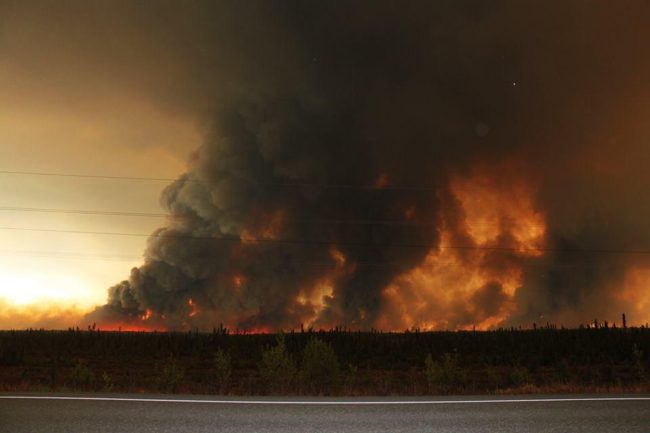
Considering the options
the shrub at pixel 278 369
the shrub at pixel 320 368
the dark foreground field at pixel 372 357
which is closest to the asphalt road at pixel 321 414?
the shrub at pixel 278 369

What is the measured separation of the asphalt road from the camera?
7.84 metres

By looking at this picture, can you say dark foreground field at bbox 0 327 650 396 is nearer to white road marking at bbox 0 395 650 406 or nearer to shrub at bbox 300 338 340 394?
shrub at bbox 300 338 340 394

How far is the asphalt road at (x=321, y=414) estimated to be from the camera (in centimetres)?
784

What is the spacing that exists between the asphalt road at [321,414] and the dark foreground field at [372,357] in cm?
1089

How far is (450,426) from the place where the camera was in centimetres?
808

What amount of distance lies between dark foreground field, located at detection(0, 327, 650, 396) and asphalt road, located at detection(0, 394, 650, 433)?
1089 cm

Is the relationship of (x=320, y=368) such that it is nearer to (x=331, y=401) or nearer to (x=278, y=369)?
(x=278, y=369)

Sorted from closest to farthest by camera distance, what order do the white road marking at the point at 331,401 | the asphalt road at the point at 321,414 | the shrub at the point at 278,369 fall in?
the asphalt road at the point at 321,414, the white road marking at the point at 331,401, the shrub at the point at 278,369

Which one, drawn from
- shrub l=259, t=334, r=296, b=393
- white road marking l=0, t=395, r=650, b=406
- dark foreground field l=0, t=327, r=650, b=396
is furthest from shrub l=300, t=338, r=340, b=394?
white road marking l=0, t=395, r=650, b=406

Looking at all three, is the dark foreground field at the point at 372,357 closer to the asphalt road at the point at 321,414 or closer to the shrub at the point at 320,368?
the shrub at the point at 320,368

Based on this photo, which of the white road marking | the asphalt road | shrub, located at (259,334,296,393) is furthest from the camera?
A: shrub, located at (259,334,296,393)

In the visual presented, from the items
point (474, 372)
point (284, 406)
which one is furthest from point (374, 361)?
point (284, 406)

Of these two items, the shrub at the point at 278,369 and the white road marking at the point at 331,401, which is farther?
the shrub at the point at 278,369

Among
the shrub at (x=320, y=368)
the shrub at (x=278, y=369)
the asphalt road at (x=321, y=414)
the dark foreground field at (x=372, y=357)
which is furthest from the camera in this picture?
the dark foreground field at (x=372, y=357)
